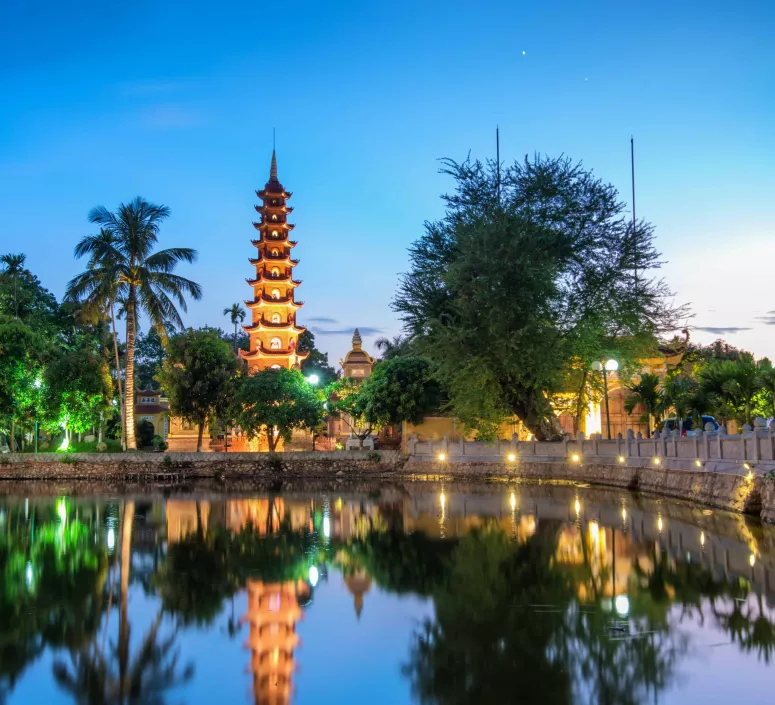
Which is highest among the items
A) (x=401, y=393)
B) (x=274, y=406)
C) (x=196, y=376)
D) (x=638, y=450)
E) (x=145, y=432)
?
(x=196, y=376)

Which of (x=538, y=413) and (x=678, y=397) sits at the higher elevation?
(x=678, y=397)

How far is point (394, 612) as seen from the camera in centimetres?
910

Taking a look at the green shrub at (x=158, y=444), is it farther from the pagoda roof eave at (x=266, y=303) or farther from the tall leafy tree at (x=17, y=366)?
the tall leafy tree at (x=17, y=366)

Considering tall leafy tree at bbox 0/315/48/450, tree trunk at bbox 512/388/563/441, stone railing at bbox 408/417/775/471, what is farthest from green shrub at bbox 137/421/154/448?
tree trunk at bbox 512/388/563/441

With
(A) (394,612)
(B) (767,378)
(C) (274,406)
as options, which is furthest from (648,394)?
(A) (394,612)

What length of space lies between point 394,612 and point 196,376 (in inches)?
1469

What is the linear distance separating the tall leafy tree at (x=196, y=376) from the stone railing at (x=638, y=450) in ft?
41.5

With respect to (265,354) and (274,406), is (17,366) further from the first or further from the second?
(265,354)

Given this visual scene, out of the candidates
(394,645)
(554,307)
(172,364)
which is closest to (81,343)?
(172,364)

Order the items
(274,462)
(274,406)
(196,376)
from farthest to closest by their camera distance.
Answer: (196,376) → (274,406) → (274,462)

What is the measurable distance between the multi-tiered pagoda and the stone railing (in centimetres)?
2534

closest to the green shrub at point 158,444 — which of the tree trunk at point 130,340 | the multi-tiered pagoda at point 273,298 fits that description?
the multi-tiered pagoda at point 273,298

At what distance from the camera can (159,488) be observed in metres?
32.0

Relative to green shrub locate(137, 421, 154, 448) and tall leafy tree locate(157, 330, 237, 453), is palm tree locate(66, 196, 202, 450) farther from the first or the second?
green shrub locate(137, 421, 154, 448)
